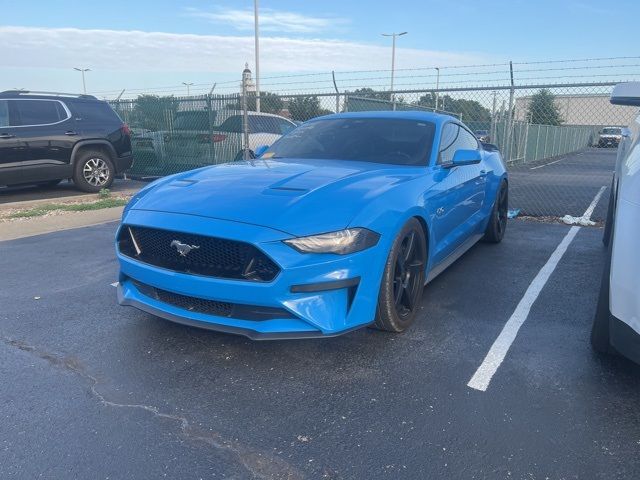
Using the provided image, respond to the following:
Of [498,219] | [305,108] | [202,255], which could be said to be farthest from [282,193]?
[305,108]

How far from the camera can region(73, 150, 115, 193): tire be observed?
31.3 feet

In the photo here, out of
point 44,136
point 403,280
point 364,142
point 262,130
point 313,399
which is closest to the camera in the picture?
point 313,399

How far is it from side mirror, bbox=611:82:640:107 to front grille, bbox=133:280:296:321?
237cm

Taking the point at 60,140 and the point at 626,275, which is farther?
the point at 60,140

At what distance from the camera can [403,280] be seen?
3402 millimetres

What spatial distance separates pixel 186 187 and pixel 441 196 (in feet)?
6.21

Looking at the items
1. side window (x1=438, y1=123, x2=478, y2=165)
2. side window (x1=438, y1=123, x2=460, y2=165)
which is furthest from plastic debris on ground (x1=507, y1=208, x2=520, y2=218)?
side window (x1=438, y1=123, x2=460, y2=165)

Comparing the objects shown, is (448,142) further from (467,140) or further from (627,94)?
(627,94)

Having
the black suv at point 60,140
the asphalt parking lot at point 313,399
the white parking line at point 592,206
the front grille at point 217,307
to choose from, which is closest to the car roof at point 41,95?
the black suv at point 60,140

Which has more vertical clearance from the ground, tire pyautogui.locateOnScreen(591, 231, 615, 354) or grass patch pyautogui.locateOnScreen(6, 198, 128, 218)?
tire pyautogui.locateOnScreen(591, 231, 615, 354)

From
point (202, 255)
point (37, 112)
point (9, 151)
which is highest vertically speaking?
point (37, 112)

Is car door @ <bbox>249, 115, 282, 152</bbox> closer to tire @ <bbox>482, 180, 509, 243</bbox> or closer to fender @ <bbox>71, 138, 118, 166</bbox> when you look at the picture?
fender @ <bbox>71, 138, 118, 166</bbox>

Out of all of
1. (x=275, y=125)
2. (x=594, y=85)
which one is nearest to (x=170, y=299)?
(x=594, y=85)

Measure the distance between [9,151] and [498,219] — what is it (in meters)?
7.91
